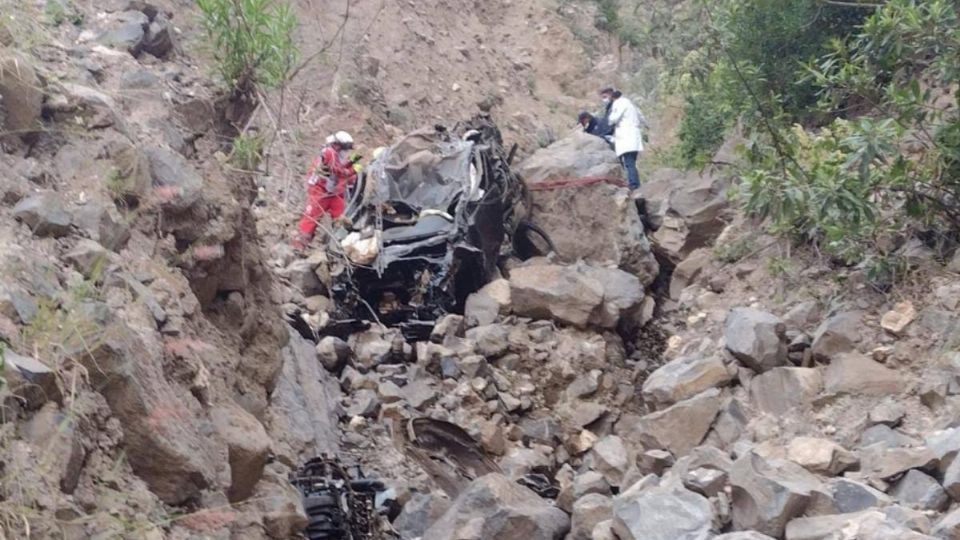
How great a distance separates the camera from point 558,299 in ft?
30.2

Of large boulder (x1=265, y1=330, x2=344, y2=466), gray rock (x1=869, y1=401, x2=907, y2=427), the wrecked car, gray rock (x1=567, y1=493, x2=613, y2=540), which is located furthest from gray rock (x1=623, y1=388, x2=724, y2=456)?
the wrecked car

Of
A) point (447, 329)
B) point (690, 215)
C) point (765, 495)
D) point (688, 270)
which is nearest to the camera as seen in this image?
point (765, 495)

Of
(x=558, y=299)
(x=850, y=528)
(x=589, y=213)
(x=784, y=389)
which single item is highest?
(x=850, y=528)

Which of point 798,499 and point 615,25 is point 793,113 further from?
point 615,25

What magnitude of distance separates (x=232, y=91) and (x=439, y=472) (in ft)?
9.90

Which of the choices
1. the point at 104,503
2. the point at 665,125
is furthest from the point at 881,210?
the point at 665,125

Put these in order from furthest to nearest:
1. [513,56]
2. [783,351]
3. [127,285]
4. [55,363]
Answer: [513,56] → [783,351] → [127,285] → [55,363]

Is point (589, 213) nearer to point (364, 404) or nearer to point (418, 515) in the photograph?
point (364, 404)

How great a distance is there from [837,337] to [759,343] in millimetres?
460

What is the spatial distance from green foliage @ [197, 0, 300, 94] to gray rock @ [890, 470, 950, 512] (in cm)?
324

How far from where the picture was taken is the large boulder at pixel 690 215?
10125 mm

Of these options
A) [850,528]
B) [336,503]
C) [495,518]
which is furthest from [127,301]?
[850,528]

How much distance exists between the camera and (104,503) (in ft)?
9.25

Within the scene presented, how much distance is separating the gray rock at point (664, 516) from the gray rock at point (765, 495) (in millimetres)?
149
